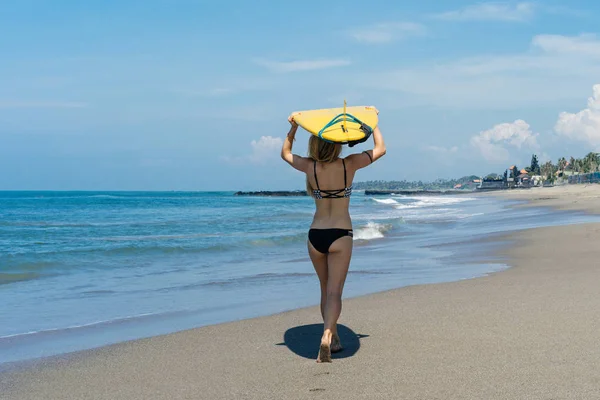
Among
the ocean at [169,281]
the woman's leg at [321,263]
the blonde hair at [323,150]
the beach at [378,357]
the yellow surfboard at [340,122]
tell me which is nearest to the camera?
the beach at [378,357]

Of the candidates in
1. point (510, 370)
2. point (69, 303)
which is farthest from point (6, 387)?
point (69, 303)

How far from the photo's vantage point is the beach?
4.50 metres

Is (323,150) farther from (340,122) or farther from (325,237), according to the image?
(325,237)

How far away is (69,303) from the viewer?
940cm

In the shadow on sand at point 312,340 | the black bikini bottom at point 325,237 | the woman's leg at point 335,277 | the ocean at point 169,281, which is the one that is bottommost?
the ocean at point 169,281

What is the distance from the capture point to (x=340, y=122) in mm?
5578

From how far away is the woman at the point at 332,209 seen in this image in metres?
5.61

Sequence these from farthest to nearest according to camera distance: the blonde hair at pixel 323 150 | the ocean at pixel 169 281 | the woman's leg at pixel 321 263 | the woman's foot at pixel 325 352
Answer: the ocean at pixel 169 281
the woman's leg at pixel 321 263
the blonde hair at pixel 323 150
the woman's foot at pixel 325 352

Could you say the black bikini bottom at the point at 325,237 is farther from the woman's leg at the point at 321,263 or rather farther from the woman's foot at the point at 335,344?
the woman's foot at the point at 335,344

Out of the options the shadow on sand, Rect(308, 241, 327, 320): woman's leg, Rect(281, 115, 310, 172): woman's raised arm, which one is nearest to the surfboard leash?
Rect(281, 115, 310, 172): woman's raised arm

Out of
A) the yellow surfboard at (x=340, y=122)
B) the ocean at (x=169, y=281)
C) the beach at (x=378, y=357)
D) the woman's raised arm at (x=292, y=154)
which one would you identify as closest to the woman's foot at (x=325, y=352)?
the beach at (x=378, y=357)

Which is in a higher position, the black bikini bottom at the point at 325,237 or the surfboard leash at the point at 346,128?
the surfboard leash at the point at 346,128

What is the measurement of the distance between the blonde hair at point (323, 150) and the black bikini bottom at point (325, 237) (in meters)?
0.60

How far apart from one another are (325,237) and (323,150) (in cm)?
74
